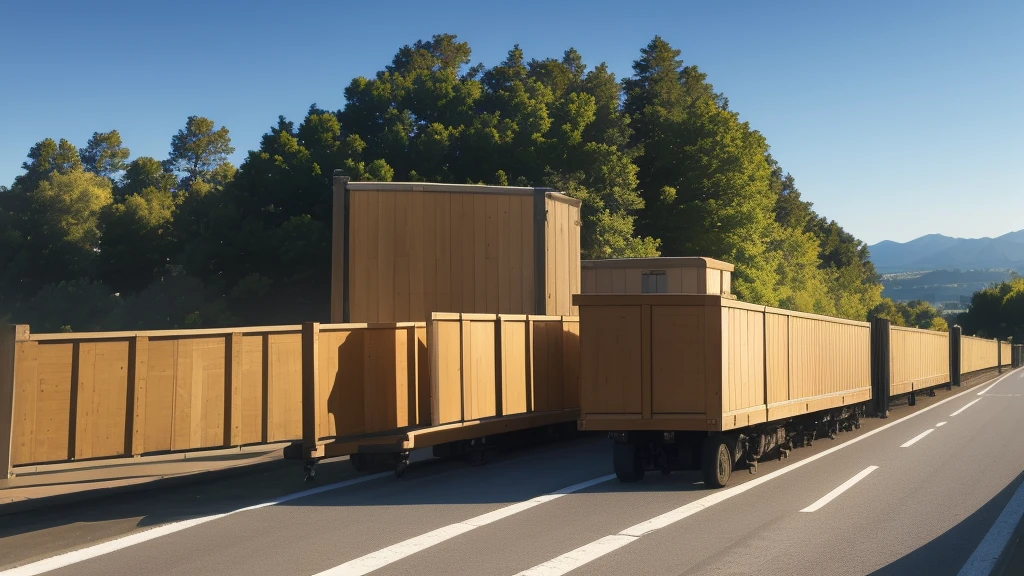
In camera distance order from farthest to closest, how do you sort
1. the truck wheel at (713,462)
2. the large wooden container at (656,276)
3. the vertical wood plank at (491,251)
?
the large wooden container at (656,276) → the vertical wood plank at (491,251) → the truck wheel at (713,462)

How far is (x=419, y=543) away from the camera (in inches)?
356

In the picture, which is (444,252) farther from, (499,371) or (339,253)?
(499,371)

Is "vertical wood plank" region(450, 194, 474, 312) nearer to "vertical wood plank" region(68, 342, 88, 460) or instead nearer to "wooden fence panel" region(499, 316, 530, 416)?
"wooden fence panel" region(499, 316, 530, 416)

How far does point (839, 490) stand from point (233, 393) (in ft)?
26.8

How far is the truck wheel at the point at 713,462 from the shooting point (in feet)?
41.9

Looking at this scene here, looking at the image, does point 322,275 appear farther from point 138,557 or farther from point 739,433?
point 138,557

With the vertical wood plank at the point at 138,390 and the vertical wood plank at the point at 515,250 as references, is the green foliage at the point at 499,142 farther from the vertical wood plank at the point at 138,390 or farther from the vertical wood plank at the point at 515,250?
the vertical wood plank at the point at 138,390

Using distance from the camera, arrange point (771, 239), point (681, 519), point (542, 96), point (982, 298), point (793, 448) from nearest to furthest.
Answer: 1. point (681, 519)
2. point (793, 448)
3. point (542, 96)
4. point (771, 239)
5. point (982, 298)

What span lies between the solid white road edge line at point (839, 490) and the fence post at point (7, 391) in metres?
9.06

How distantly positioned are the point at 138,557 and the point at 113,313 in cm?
4292

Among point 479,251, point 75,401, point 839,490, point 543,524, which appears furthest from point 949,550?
point 479,251

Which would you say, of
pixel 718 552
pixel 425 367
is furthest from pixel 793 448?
pixel 718 552

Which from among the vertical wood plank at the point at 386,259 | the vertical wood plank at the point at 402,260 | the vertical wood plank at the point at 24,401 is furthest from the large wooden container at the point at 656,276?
the vertical wood plank at the point at 24,401

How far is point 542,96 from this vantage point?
5728 centimetres
